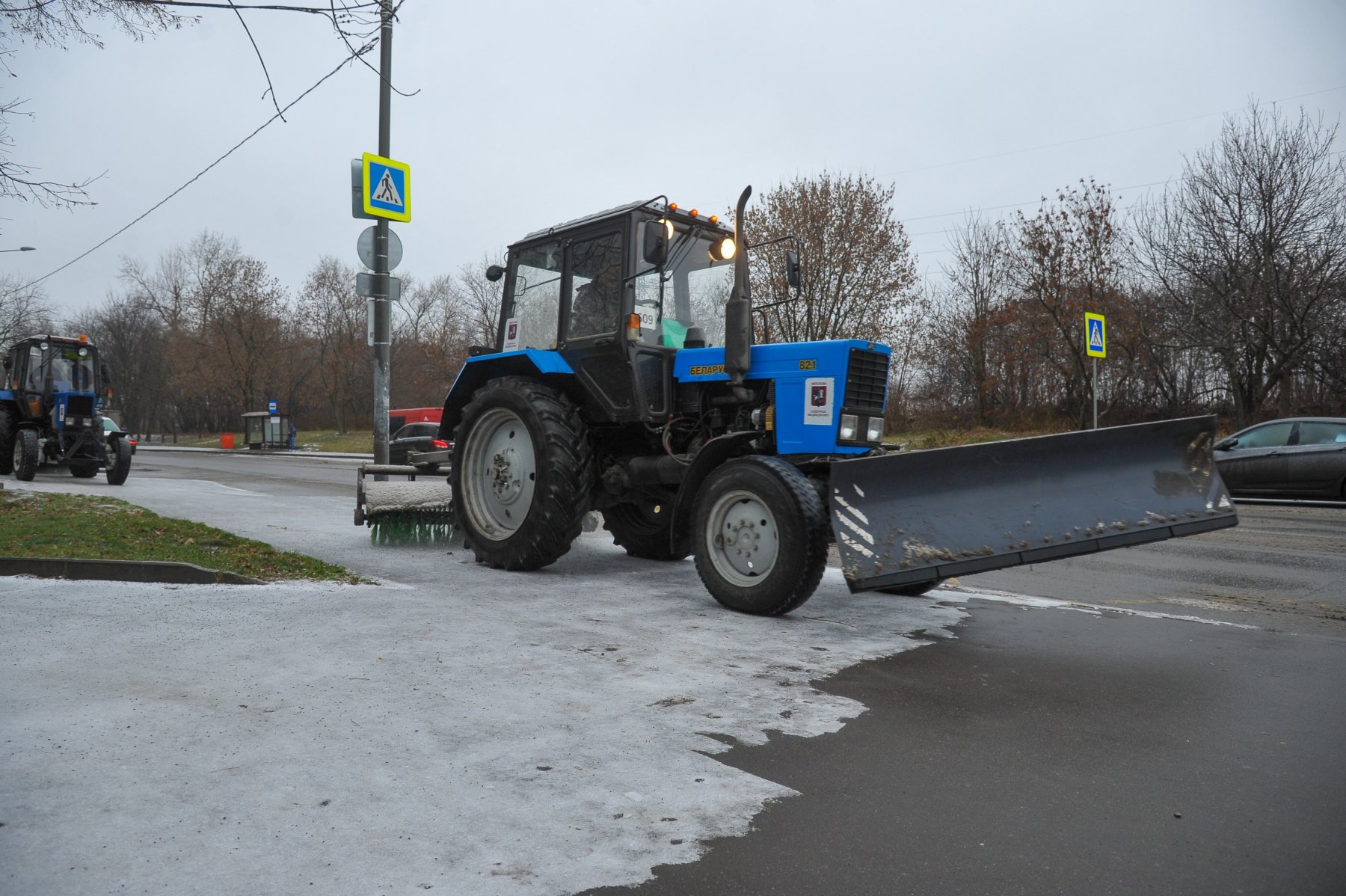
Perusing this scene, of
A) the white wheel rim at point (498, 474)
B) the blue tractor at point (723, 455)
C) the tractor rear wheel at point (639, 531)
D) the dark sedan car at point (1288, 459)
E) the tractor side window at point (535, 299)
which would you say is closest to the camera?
the blue tractor at point (723, 455)

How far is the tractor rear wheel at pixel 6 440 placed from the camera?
1733cm

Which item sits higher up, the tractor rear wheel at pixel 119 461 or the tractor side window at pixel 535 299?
the tractor side window at pixel 535 299

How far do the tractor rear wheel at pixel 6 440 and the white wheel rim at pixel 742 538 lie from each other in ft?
57.6

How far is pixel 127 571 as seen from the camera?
A: 6.06 m

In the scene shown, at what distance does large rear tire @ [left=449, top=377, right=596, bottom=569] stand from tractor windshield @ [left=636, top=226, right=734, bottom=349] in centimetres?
96

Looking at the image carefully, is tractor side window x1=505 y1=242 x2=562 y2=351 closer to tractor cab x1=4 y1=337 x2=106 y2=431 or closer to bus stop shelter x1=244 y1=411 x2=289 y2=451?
tractor cab x1=4 y1=337 x2=106 y2=431

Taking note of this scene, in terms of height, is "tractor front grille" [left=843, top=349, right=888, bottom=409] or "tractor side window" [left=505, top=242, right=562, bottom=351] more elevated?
"tractor side window" [left=505, top=242, right=562, bottom=351]

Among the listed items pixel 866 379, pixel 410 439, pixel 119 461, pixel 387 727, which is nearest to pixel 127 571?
pixel 387 727

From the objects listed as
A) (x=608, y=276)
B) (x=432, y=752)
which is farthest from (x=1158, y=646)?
(x=608, y=276)

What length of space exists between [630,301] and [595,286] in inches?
17.2

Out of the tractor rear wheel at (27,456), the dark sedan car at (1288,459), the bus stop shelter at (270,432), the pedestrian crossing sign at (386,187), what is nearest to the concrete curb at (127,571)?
the pedestrian crossing sign at (386,187)

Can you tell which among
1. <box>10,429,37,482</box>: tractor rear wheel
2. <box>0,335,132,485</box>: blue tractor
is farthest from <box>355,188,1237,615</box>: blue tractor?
<box>0,335,132,485</box>: blue tractor

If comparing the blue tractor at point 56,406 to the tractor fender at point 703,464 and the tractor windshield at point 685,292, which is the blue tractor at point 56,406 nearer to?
the tractor windshield at point 685,292

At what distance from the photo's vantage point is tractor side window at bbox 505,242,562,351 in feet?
24.5
